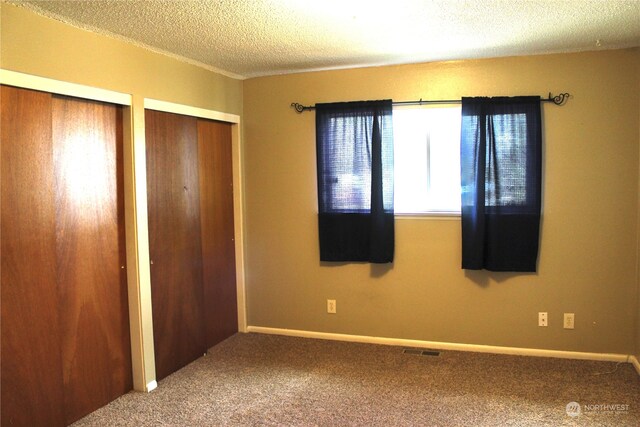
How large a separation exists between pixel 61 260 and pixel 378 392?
196cm

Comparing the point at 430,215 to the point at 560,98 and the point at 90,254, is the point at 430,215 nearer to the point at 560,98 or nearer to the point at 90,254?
the point at 560,98

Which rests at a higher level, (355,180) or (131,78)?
(131,78)

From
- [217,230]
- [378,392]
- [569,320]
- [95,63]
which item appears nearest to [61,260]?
[95,63]

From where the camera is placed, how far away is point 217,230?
4141 mm

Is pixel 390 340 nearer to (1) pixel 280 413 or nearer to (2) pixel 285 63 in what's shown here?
(1) pixel 280 413

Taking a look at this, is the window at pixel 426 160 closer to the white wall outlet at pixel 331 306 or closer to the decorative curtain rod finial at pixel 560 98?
the decorative curtain rod finial at pixel 560 98

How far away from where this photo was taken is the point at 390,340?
4086mm

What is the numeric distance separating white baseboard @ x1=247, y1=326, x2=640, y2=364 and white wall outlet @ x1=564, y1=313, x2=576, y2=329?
0.61 feet

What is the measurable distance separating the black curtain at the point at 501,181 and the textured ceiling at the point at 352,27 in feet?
1.43

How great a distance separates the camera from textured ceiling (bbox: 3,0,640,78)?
2574mm

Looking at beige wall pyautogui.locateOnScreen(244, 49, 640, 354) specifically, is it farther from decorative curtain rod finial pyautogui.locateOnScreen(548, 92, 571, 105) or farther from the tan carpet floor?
the tan carpet floor

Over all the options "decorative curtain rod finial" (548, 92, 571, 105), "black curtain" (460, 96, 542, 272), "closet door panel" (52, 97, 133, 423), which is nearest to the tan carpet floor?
"closet door panel" (52, 97, 133, 423)

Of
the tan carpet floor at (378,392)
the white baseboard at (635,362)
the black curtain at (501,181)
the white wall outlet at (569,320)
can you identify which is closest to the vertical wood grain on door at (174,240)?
the tan carpet floor at (378,392)

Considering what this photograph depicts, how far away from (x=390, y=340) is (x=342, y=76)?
6.84ft
